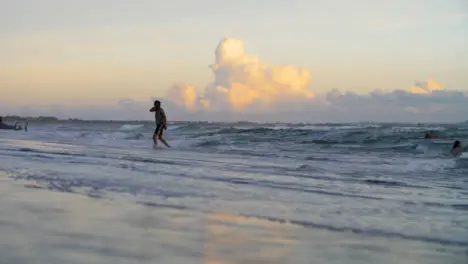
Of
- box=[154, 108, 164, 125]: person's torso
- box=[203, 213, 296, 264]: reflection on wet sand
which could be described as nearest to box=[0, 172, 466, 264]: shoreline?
box=[203, 213, 296, 264]: reflection on wet sand

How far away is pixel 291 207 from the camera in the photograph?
18.8 feet


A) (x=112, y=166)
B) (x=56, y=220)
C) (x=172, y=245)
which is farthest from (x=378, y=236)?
(x=112, y=166)

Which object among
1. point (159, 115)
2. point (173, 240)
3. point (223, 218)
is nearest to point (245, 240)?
point (173, 240)

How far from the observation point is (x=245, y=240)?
3.98m

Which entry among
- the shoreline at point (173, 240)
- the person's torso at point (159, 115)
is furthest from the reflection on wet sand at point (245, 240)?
the person's torso at point (159, 115)

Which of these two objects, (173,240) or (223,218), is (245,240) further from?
(223,218)

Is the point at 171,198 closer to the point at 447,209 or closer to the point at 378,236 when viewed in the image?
the point at 378,236

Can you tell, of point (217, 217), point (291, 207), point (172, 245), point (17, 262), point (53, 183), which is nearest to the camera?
point (17, 262)

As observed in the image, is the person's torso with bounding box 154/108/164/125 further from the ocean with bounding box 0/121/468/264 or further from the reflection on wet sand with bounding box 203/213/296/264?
the reflection on wet sand with bounding box 203/213/296/264

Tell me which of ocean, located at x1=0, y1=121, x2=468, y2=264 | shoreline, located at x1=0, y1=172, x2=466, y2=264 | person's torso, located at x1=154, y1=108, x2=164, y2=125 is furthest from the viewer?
person's torso, located at x1=154, y1=108, x2=164, y2=125

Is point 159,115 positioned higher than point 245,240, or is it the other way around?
point 159,115

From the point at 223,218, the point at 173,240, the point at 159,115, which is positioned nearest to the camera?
the point at 173,240

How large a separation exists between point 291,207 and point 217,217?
1.10 meters

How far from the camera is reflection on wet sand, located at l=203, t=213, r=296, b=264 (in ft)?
11.4
